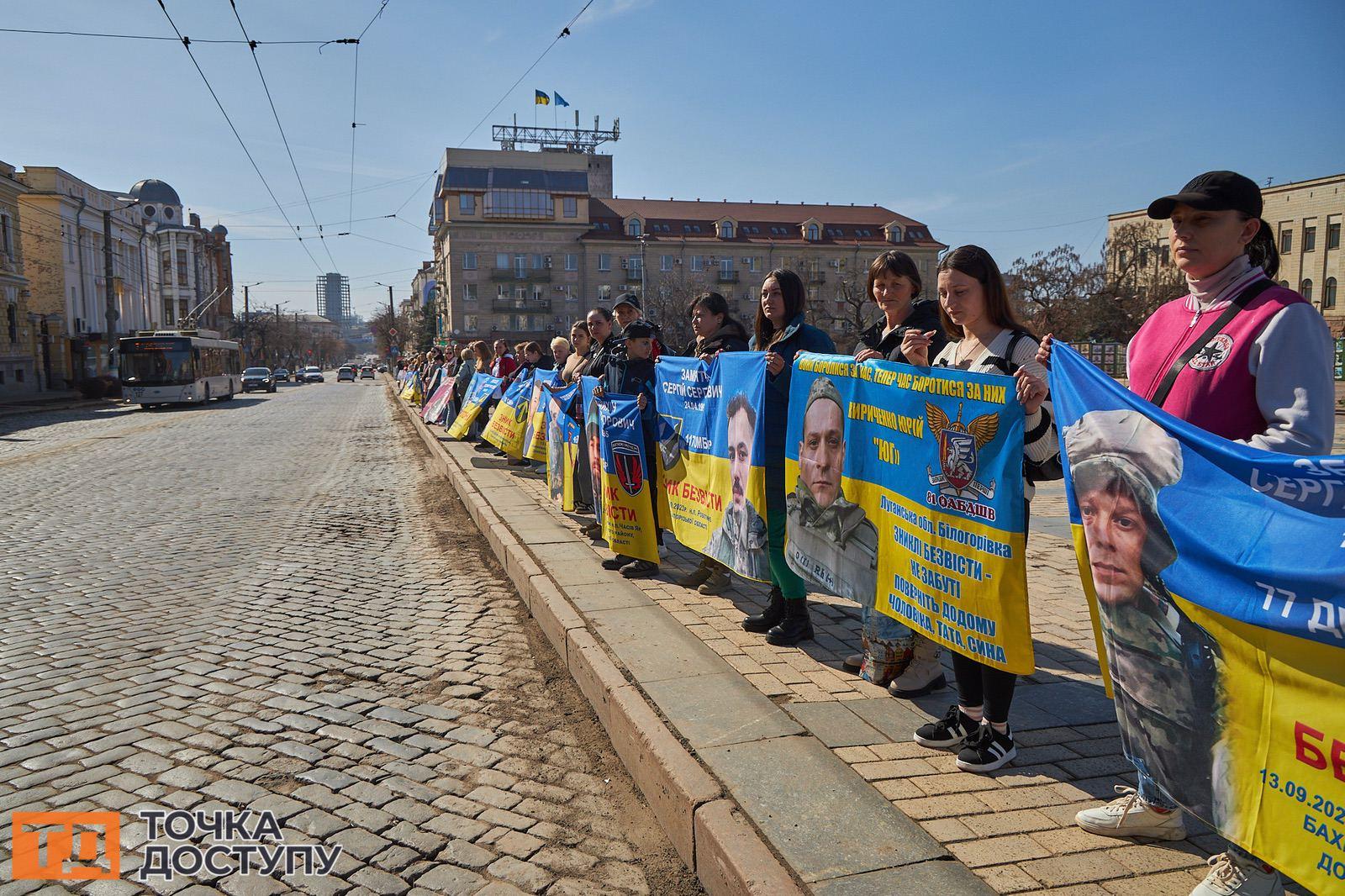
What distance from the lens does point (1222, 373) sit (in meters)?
2.79

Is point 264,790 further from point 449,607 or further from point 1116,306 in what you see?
point 1116,306

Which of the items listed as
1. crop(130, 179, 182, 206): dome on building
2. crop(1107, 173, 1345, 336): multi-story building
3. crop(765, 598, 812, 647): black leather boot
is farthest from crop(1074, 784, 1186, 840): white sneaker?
crop(130, 179, 182, 206): dome on building

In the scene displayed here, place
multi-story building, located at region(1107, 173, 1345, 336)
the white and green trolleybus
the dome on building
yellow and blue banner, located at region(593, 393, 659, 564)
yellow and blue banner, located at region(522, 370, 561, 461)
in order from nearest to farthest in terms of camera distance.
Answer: yellow and blue banner, located at region(593, 393, 659, 564), yellow and blue banner, located at region(522, 370, 561, 461), the white and green trolleybus, multi-story building, located at region(1107, 173, 1345, 336), the dome on building

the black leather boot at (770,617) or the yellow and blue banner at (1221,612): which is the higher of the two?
the yellow and blue banner at (1221,612)

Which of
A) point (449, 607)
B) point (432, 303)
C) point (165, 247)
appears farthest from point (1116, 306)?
point (165, 247)

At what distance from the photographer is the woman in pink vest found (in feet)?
8.50

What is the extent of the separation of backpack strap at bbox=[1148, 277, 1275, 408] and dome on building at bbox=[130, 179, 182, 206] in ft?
410

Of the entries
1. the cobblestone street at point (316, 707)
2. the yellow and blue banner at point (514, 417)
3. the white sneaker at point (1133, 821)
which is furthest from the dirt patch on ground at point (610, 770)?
the yellow and blue banner at point (514, 417)

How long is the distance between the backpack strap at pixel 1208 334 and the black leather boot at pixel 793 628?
253cm

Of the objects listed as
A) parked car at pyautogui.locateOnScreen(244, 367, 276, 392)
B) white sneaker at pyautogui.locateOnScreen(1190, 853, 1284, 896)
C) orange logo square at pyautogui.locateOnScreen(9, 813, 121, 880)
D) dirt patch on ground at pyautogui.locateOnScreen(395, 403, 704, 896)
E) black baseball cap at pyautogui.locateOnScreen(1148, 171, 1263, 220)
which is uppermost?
black baseball cap at pyautogui.locateOnScreen(1148, 171, 1263, 220)

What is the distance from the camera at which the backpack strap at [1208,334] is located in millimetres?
2828

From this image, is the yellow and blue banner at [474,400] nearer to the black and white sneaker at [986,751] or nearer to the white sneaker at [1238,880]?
the black and white sneaker at [986,751]

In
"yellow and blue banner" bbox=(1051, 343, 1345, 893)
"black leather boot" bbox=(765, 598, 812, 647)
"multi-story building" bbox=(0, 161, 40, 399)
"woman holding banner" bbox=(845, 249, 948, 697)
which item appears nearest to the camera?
"yellow and blue banner" bbox=(1051, 343, 1345, 893)

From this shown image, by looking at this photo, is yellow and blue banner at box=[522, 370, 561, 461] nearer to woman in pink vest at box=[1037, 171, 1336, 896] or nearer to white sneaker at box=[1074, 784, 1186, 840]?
woman in pink vest at box=[1037, 171, 1336, 896]
